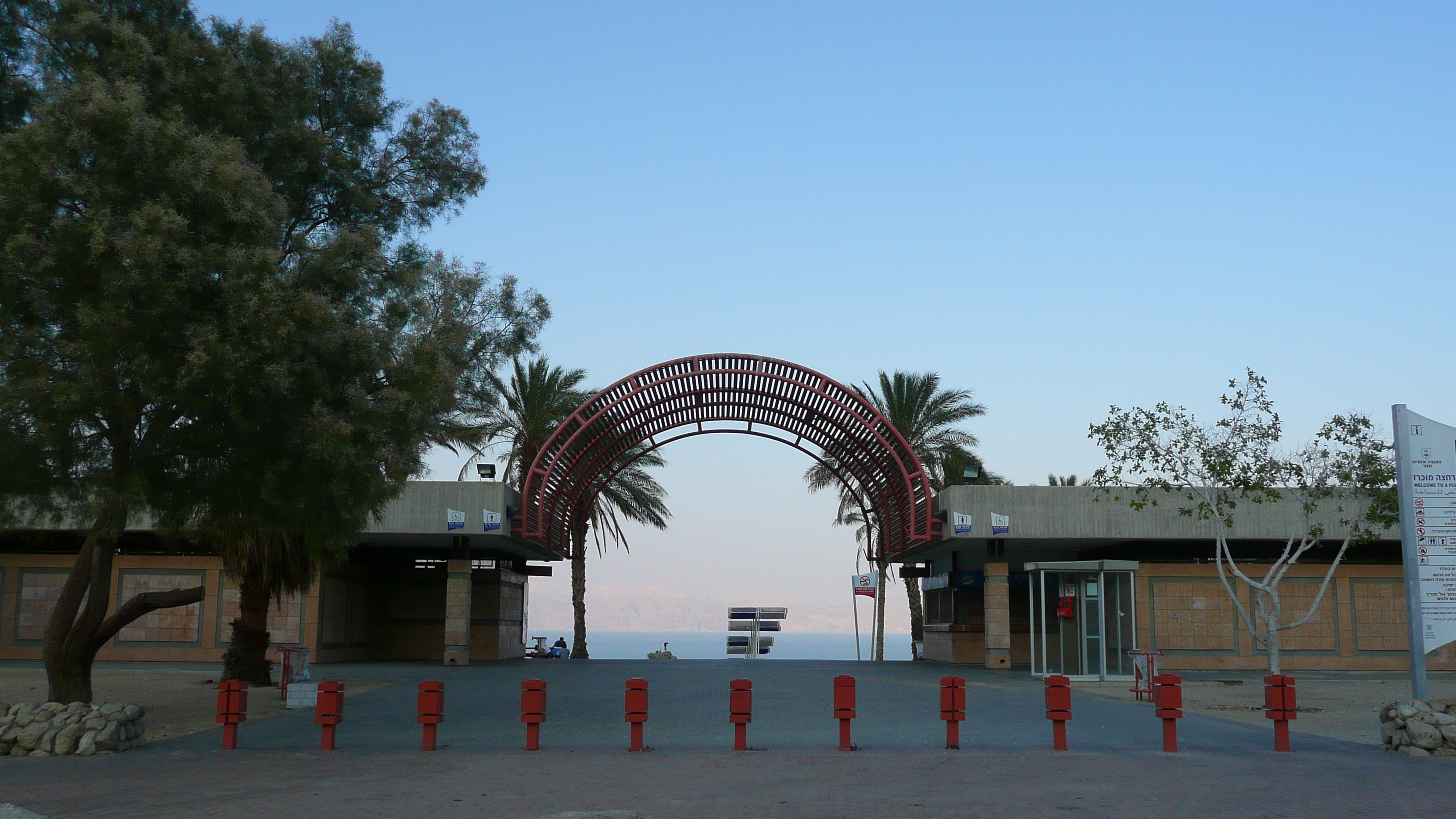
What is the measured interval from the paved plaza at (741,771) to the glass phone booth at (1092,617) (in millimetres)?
7039

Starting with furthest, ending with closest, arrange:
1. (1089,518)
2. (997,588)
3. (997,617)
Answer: (997,588), (997,617), (1089,518)

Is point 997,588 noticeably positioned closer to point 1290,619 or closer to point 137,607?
point 1290,619

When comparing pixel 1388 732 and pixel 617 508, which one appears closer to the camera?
pixel 1388 732

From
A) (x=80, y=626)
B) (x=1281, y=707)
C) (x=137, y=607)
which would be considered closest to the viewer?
(x=1281, y=707)

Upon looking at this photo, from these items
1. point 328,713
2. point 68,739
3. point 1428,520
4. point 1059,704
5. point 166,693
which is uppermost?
point 1428,520

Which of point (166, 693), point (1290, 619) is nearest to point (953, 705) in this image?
point (166, 693)

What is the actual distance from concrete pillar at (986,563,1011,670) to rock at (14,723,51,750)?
77.4 ft

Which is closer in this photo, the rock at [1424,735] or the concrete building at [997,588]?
the rock at [1424,735]

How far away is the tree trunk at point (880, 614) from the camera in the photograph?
156 ft

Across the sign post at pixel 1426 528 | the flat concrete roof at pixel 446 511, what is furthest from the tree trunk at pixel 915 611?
the sign post at pixel 1426 528

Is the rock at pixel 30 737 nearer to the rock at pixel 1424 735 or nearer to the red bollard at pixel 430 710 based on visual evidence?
the red bollard at pixel 430 710

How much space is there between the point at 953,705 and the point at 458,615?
69.9 feet

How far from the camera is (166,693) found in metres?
22.6

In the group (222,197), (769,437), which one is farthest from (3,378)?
(769,437)
